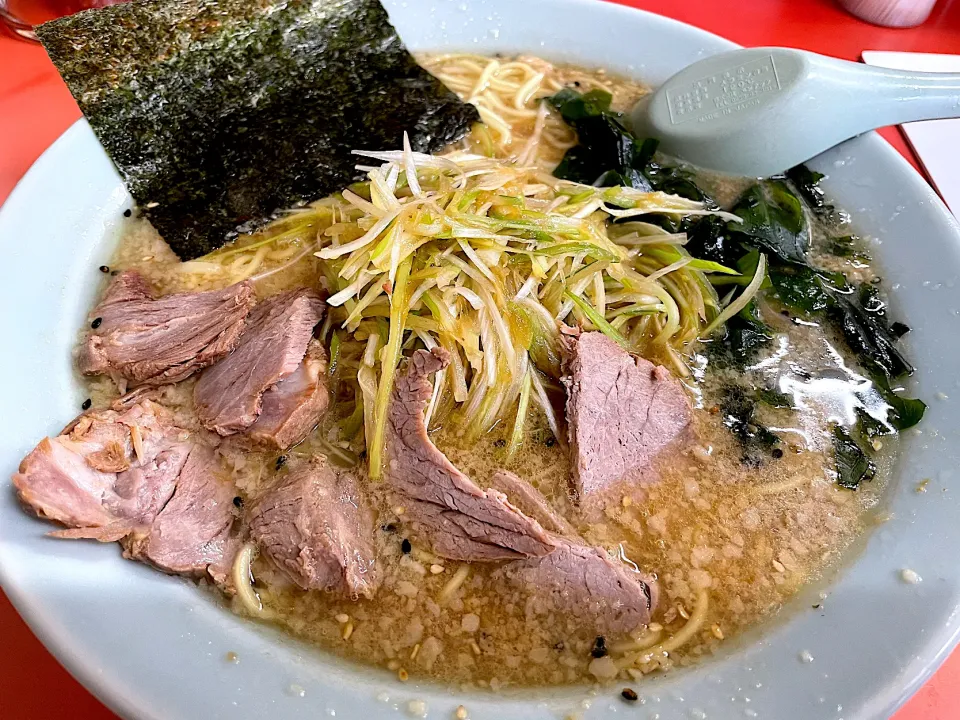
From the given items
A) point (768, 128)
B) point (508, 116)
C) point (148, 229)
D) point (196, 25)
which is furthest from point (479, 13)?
point (148, 229)

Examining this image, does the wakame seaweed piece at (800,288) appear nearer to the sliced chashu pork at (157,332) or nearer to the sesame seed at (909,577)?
the sesame seed at (909,577)

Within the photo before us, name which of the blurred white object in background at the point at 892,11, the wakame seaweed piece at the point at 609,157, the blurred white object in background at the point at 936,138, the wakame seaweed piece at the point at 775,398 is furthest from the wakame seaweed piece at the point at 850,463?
the blurred white object in background at the point at 892,11

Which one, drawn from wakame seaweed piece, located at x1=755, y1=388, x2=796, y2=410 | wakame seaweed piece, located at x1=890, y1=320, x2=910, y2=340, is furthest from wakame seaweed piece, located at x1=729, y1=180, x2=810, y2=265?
wakame seaweed piece, located at x1=755, y1=388, x2=796, y2=410

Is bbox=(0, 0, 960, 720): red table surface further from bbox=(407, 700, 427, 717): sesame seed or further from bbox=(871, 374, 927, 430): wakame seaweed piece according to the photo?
bbox=(407, 700, 427, 717): sesame seed

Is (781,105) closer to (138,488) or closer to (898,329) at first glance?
(898,329)

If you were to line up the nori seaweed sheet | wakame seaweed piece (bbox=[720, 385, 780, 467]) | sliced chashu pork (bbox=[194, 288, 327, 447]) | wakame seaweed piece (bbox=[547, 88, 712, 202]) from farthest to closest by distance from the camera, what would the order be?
1. wakame seaweed piece (bbox=[547, 88, 712, 202])
2. the nori seaweed sheet
3. wakame seaweed piece (bbox=[720, 385, 780, 467])
4. sliced chashu pork (bbox=[194, 288, 327, 447])
